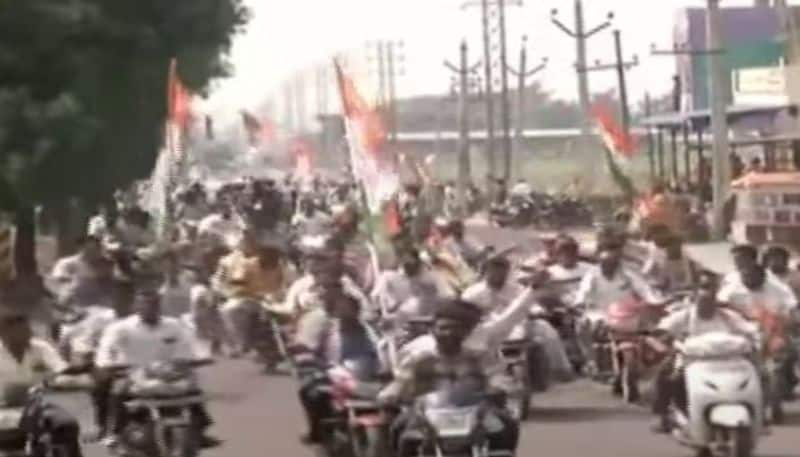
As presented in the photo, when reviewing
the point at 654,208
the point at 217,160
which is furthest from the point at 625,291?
the point at 217,160

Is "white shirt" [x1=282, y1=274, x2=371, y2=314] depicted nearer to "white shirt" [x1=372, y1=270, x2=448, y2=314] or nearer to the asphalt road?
"white shirt" [x1=372, y1=270, x2=448, y2=314]

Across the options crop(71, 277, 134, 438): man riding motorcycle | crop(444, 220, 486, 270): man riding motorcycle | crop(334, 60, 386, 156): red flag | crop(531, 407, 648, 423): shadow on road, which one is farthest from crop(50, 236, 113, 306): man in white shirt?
crop(444, 220, 486, 270): man riding motorcycle

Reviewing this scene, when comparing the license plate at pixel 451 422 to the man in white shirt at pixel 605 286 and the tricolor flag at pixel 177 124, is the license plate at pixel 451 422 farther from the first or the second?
the tricolor flag at pixel 177 124

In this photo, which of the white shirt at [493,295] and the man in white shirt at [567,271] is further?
the man in white shirt at [567,271]

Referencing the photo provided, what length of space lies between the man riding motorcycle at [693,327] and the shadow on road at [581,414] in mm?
2497

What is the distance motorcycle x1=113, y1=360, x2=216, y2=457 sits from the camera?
12453 millimetres

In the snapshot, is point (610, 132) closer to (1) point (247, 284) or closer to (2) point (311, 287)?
(1) point (247, 284)

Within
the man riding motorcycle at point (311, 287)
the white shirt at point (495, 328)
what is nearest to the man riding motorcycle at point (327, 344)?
the white shirt at point (495, 328)

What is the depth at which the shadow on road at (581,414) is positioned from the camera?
17.0m

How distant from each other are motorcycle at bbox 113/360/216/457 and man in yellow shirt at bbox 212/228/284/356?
9002 mm

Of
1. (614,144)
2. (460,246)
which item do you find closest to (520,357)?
(460,246)

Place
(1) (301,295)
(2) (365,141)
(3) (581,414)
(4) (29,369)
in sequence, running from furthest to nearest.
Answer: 1. (1) (301,295)
2. (3) (581,414)
3. (2) (365,141)
4. (4) (29,369)

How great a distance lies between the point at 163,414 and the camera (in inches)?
492

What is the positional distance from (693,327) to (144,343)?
11.8ft
